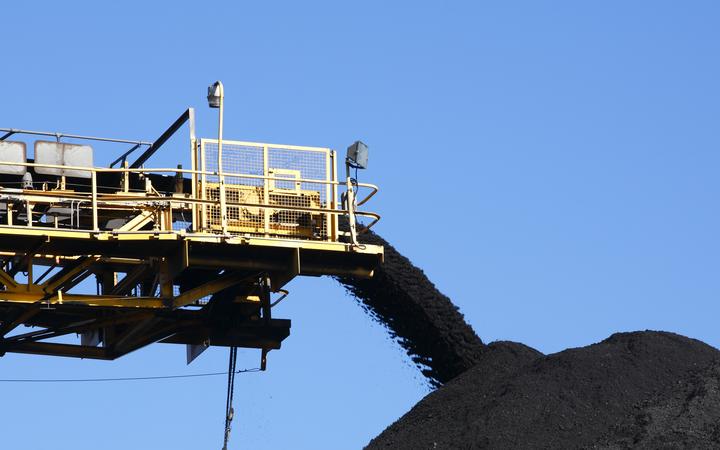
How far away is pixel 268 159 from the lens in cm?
2606

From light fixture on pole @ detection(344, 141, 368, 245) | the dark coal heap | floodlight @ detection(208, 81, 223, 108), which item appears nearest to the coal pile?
the dark coal heap

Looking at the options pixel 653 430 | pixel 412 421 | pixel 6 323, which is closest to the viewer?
pixel 653 430

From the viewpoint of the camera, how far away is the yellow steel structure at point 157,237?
2553cm

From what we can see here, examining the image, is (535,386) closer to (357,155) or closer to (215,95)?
(357,155)

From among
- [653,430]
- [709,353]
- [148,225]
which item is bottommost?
[653,430]

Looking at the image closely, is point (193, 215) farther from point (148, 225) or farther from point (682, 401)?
point (682, 401)

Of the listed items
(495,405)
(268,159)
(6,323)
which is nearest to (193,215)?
(268,159)

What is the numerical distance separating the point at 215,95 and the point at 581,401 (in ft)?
27.0

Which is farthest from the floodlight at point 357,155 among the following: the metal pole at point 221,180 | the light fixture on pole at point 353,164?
the metal pole at point 221,180

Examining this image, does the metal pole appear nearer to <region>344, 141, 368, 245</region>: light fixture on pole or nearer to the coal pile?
<region>344, 141, 368, 245</region>: light fixture on pole

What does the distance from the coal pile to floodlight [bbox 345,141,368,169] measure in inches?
191

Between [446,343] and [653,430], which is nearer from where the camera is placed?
[653,430]

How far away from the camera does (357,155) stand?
26344mm

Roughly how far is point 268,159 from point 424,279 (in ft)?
21.7
